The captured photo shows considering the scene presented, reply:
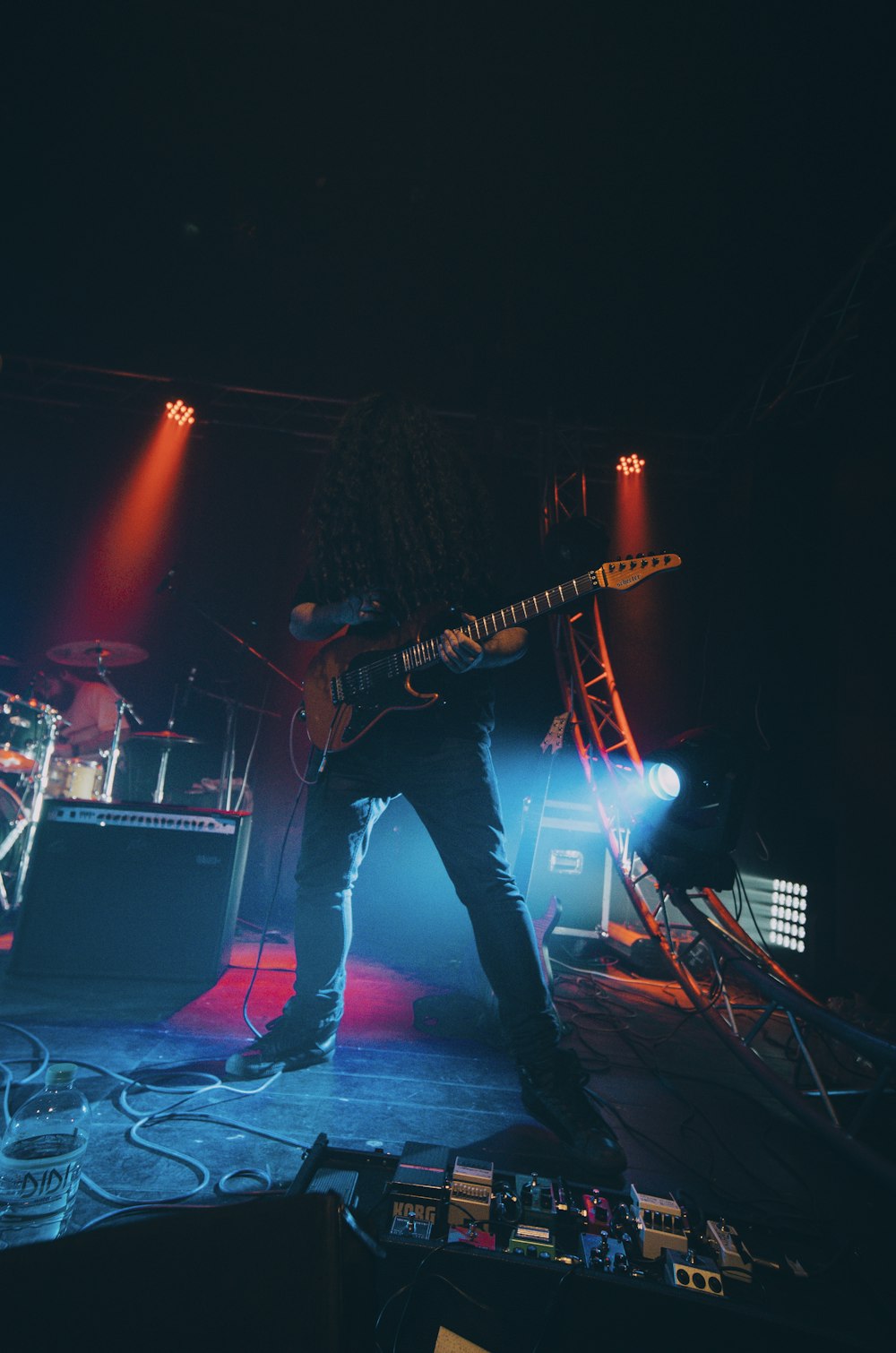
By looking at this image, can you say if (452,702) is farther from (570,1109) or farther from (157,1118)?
(157,1118)

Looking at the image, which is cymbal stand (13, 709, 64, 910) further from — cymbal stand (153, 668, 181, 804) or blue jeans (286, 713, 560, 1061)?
blue jeans (286, 713, 560, 1061)

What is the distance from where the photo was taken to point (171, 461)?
646 centimetres

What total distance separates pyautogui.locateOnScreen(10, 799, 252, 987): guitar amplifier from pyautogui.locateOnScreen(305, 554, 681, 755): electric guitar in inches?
48.7

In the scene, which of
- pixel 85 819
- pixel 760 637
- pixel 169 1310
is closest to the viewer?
pixel 169 1310

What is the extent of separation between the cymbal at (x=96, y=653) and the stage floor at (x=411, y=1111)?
2.87 m

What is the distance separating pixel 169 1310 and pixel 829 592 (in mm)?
6054

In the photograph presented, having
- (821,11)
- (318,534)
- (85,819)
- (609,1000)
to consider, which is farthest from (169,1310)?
(821,11)

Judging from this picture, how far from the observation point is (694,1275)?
0.93 metres

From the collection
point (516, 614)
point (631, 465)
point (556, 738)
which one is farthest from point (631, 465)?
point (516, 614)

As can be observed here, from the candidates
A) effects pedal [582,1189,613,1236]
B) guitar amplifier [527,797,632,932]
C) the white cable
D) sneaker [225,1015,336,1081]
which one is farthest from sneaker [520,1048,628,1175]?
guitar amplifier [527,797,632,932]

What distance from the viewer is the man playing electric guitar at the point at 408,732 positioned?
1.75 metres

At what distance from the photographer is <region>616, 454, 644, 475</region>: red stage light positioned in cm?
642

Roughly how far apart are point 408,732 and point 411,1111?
111 cm

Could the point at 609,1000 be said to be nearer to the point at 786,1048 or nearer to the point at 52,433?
the point at 786,1048
